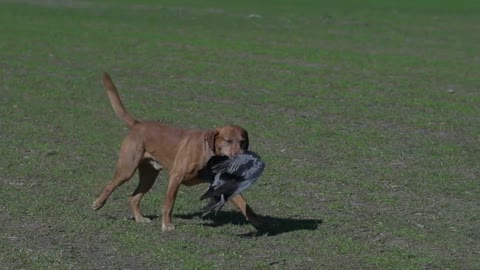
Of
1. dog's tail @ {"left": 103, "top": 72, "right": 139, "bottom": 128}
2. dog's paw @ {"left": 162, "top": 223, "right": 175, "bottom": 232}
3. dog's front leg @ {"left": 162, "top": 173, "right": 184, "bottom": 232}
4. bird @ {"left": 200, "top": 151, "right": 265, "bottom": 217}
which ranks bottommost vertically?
dog's paw @ {"left": 162, "top": 223, "right": 175, "bottom": 232}

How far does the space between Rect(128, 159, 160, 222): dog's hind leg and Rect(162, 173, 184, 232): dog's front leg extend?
1.46ft

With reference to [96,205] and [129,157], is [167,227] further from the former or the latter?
[96,205]

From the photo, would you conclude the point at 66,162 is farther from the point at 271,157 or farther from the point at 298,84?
the point at 298,84

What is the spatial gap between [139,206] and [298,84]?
977cm

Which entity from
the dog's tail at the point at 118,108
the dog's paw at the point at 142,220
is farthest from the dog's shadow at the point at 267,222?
the dog's tail at the point at 118,108

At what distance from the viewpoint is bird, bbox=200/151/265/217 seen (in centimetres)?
904

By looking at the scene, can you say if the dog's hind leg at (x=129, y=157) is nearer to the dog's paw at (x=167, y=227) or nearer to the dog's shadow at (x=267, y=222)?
the dog's shadow at (x=267, y=222)

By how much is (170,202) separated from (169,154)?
→ 1.55 ft

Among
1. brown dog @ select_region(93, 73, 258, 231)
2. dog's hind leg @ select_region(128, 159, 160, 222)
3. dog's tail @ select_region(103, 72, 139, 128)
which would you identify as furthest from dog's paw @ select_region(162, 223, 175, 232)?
dog's tail @ select_region(103, 72, 139, 128)

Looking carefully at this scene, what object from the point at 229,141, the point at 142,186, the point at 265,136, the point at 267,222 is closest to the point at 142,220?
the point at 142,186

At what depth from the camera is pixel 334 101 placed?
17672mm

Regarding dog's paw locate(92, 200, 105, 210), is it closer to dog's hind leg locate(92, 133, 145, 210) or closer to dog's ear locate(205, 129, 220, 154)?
dog's hind leg locate(92, 133, 145, 210)

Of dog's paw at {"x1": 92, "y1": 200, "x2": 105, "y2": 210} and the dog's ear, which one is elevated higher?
the dog's ear

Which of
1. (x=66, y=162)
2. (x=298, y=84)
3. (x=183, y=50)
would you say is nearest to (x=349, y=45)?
(x=183, y=50)
